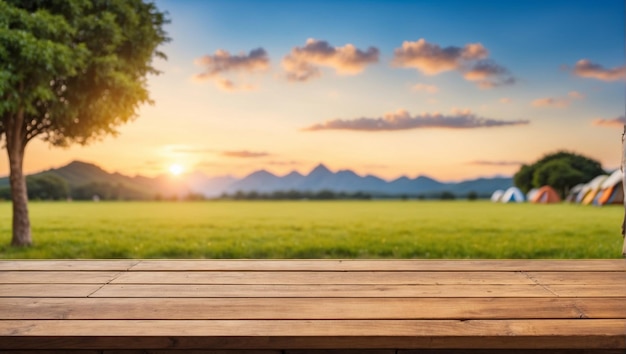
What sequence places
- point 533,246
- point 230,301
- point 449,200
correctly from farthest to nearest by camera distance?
point 449,200, point 533,246, point 230,301

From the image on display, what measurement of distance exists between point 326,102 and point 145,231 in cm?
749

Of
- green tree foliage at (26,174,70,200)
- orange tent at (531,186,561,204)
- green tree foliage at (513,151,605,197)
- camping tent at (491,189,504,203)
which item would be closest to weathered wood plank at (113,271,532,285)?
green tree foliage at (26,174,70,200)

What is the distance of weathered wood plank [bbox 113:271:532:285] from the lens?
3270 mm

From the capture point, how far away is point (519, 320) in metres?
2.43

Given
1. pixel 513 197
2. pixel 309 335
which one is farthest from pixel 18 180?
pixel 513 197

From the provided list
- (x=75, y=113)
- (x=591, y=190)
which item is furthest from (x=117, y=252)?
(x=591, y=190)

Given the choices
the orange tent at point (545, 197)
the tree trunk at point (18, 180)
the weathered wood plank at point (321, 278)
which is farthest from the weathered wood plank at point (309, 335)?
the orange tent at point (545, 197)

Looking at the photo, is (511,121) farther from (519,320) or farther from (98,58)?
(519,320)

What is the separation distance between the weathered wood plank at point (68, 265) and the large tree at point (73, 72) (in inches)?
232

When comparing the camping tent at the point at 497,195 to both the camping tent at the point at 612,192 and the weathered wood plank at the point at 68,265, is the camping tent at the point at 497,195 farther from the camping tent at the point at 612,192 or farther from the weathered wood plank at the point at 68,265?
the weathered wood plank at the point at 68,265

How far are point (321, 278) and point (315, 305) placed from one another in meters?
0.70

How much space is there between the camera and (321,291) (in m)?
3.00

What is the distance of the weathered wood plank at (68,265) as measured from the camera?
12.3 feet

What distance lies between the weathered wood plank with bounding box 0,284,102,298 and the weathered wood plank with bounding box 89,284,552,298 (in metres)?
0.09
